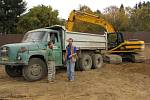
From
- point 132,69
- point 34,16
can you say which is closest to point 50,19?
point 34,16

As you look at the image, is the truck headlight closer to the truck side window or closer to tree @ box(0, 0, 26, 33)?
the truck side window

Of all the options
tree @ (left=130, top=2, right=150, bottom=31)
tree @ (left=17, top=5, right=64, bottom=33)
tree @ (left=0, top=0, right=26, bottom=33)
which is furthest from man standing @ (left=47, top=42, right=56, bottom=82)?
tree @ (left=130, top=2, right=150, bottom=31)

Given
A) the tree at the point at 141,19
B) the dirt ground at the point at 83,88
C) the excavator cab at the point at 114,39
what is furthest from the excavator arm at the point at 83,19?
the tree at the point at 141,19

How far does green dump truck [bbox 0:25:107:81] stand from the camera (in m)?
14.6

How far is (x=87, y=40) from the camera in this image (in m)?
18.7

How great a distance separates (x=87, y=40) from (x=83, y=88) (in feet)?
20.2

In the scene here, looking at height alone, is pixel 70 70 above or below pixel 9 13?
below

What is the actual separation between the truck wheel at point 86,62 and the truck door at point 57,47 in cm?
197

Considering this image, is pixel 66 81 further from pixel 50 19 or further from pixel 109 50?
pixel 50 19

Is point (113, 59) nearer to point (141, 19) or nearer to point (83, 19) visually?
point (83, 19)

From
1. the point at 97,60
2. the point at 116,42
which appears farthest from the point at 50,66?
the point at 116,42

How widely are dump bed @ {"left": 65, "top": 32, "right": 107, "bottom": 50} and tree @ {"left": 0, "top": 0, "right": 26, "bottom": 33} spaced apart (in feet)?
97.6

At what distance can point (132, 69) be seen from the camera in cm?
1933

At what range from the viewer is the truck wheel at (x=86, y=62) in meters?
18.2
